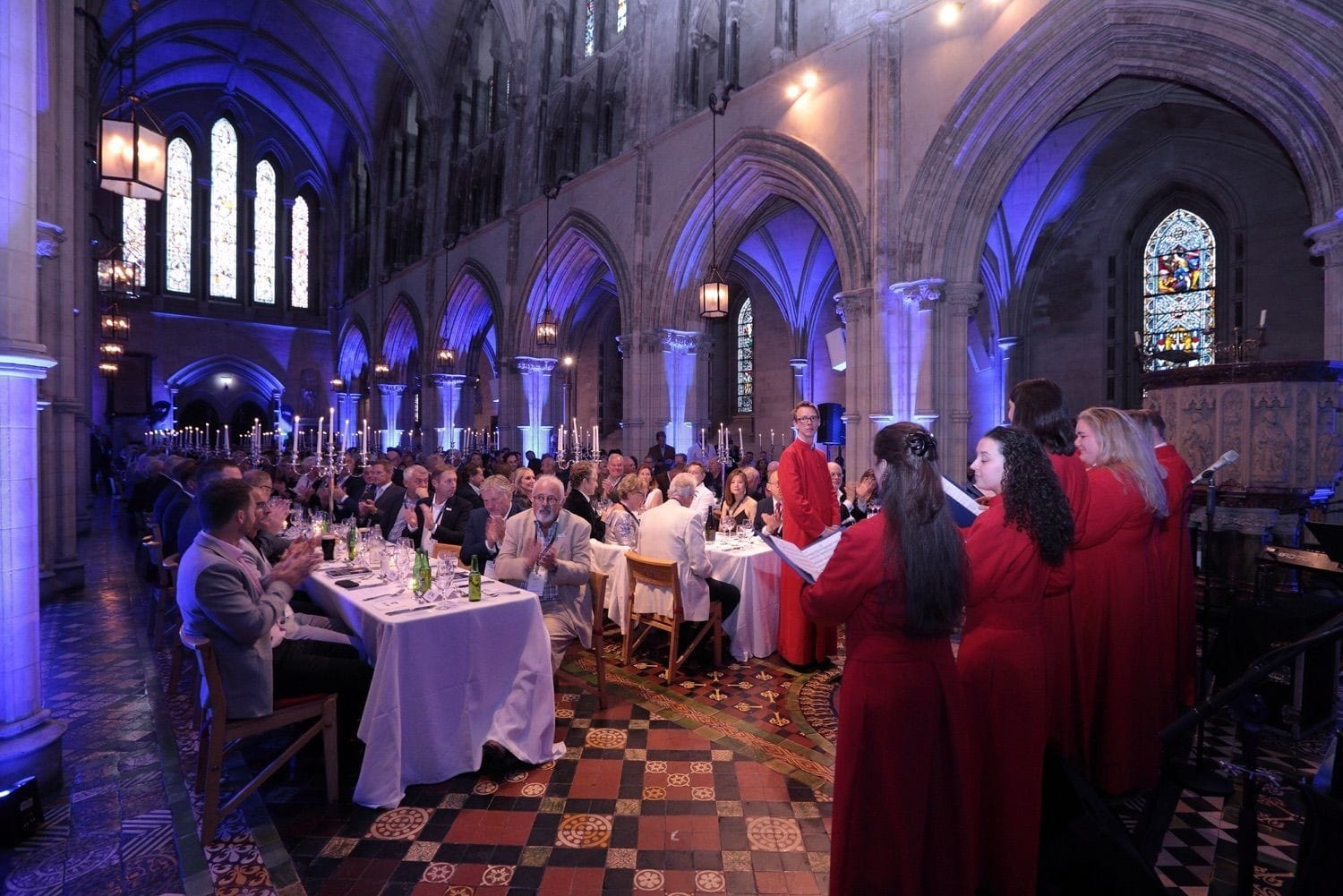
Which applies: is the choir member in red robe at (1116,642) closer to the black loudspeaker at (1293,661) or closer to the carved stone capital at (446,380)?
the black loudspeaker at (1293,661)

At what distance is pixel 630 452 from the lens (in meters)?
13.8

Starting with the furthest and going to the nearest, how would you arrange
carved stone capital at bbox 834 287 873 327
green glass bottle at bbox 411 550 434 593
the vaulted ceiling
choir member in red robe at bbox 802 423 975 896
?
the vaulted ceiling, carved stone capital at bbox 834 287 873 327, green glass bottle at bbox 411 550 434 593, choir member in red robe at bbox 802 423 975 896

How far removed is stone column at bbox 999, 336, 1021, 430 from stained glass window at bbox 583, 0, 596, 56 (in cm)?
1094

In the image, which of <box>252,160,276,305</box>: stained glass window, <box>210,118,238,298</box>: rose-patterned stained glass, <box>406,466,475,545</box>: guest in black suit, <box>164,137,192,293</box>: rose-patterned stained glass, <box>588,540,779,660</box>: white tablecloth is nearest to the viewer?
<box>588,540,779,660</box>: white tablecloth

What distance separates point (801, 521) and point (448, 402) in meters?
18.1

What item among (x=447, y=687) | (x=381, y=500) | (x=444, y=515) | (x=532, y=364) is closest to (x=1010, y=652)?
(x=447, y=687)

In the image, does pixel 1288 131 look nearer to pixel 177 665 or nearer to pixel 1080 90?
pixel 1080 90

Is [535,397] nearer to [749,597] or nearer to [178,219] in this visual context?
[749,597]

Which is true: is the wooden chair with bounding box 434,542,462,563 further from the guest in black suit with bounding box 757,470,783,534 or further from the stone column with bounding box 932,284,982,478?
the stone column with bounding box 932,284,982,478

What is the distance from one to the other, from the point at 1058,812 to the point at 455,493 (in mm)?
5468

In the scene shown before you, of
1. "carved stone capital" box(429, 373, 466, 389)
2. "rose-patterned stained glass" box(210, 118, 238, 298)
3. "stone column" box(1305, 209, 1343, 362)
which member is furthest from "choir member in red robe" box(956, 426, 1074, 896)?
"rose-patterned stained glass" box(210, 118, 238, 298)

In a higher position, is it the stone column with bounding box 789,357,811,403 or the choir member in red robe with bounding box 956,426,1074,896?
the stone column with bounding box 789,357,811,403

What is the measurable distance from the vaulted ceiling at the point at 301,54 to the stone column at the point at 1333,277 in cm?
1953

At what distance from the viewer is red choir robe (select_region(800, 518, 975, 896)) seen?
89.5 inches
